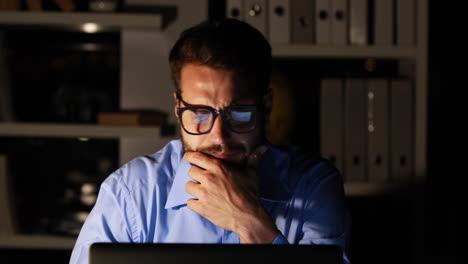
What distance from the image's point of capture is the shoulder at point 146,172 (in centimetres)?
121

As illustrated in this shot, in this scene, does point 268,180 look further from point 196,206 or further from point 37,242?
point 37,242

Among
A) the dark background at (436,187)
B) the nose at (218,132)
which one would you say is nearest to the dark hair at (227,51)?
the nose at (218,132)

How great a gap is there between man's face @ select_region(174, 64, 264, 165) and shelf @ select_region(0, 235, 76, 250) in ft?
3.11

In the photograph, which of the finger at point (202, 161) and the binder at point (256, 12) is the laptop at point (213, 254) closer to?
the finger at point (202, 161)

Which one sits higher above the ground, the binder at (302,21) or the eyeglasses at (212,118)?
the binder at (302,21)

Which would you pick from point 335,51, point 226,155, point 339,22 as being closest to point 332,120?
point 335,51

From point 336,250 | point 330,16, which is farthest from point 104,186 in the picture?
point 330,16

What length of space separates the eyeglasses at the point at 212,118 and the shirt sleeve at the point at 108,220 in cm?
25

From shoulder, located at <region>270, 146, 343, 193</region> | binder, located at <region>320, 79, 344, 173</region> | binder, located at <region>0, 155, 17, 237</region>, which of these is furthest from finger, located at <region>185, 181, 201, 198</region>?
binder, located at <region>0, 155, 17, 237</region>

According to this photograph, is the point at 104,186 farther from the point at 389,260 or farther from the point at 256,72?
the point at 389,260

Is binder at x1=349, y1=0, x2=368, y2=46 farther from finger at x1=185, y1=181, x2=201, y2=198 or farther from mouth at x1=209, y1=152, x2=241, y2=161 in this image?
finger at x1=185, y1=181, x2=201, y2=198

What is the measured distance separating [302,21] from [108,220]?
1076 mm

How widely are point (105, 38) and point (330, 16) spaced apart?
1071 mm

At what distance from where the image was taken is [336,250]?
59cm
